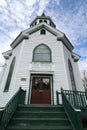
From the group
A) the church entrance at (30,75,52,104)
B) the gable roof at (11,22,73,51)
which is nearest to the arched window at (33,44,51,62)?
the church entrance at (30,75,52,104)

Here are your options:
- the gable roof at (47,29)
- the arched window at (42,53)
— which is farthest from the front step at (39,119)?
the gable roof at (47,29)

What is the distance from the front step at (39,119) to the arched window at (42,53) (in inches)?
173

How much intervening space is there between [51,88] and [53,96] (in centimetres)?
59

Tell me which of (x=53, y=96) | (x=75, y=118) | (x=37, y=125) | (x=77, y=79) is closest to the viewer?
(x=75, y=118)

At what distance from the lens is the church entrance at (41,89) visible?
760 centimetres

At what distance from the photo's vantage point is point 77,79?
10141mm

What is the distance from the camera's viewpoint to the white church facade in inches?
307

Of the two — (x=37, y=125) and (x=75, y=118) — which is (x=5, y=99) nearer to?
(x=37, y=125)


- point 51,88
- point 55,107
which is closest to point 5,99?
point 51,88

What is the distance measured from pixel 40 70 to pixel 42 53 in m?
1.67

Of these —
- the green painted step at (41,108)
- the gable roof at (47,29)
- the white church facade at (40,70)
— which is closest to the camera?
the green painted step at (41,108)

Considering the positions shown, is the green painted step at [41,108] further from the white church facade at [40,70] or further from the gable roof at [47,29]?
the gable roof at [47,29]

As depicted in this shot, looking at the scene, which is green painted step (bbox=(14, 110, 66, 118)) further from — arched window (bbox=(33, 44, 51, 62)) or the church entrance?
arched window (bbox=(33, 44, 51, 62))

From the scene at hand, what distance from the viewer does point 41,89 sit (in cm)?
802
